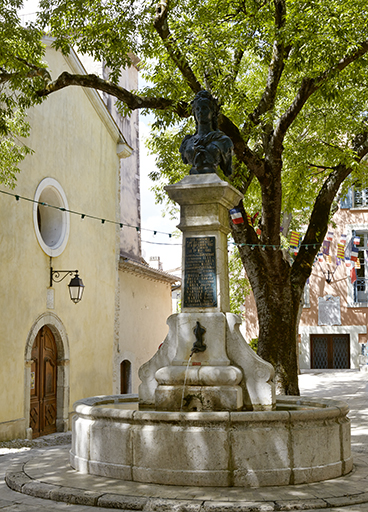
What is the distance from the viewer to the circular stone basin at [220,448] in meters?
5.61

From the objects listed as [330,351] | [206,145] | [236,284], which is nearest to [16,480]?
[206,145]

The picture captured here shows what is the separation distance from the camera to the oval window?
13.6m

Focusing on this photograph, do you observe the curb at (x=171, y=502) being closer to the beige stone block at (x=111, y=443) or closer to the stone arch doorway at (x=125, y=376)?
the beige stone block at (x=111, y=443)

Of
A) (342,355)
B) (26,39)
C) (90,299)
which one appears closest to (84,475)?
(26,39)

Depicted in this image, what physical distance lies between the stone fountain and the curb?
57 cm

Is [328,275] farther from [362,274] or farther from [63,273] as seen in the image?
[63,273]

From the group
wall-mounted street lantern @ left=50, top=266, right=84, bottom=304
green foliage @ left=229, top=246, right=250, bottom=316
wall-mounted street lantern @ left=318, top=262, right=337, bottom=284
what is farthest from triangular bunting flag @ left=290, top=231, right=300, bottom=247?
wall-mounted street lantern @ left=50, top=266, right=84, bottom=304

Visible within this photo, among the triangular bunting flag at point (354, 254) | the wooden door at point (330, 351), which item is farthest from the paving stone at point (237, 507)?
the wooden door at point (330, 351)

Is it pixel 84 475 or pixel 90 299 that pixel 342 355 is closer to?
pixel 90 299

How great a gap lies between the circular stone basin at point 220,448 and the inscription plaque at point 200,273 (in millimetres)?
1538

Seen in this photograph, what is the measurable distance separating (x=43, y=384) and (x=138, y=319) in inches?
254

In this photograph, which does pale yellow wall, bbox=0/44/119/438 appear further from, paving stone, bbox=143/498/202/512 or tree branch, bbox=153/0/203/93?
paving stone, bbox=143/498/202/512

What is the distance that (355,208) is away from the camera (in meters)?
26.1

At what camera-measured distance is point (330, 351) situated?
25.7 m
